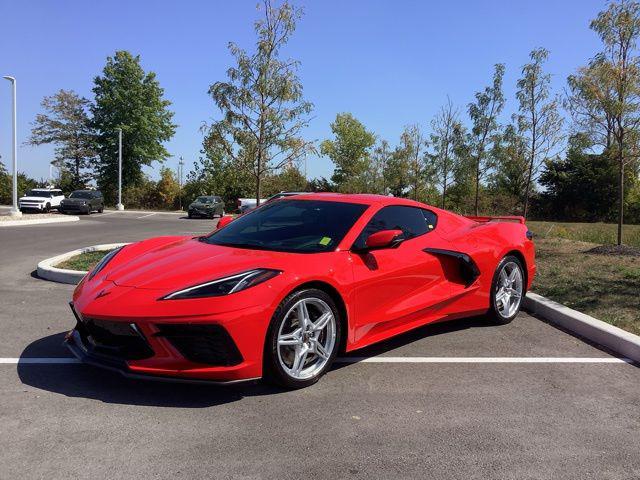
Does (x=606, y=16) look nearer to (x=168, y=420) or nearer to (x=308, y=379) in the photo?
A: (x=308, y=379)

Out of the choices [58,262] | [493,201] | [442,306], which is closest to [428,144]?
[493,201]

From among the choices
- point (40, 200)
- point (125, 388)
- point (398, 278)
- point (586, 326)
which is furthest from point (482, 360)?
point (40, 200)

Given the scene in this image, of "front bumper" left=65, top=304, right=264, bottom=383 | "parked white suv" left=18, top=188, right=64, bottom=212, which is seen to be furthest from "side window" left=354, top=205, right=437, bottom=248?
"parked white suv" left=18, top=188, right=64, bottom=212

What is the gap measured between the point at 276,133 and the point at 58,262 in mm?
4825

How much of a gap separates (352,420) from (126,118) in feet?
164

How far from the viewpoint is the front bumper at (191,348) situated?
3.34 m

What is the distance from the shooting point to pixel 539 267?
350 inches

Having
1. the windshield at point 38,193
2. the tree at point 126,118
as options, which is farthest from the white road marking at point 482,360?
the tree at point 126,118

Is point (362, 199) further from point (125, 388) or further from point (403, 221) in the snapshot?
point (125, 388)

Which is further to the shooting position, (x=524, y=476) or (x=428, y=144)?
(x=428, y=144)

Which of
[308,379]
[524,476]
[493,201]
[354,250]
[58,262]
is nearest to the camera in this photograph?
[524,476]

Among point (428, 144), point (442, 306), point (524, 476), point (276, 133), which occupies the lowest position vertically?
point (524, 476)

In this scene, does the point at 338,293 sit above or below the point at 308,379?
above

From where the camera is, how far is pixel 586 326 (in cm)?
536
